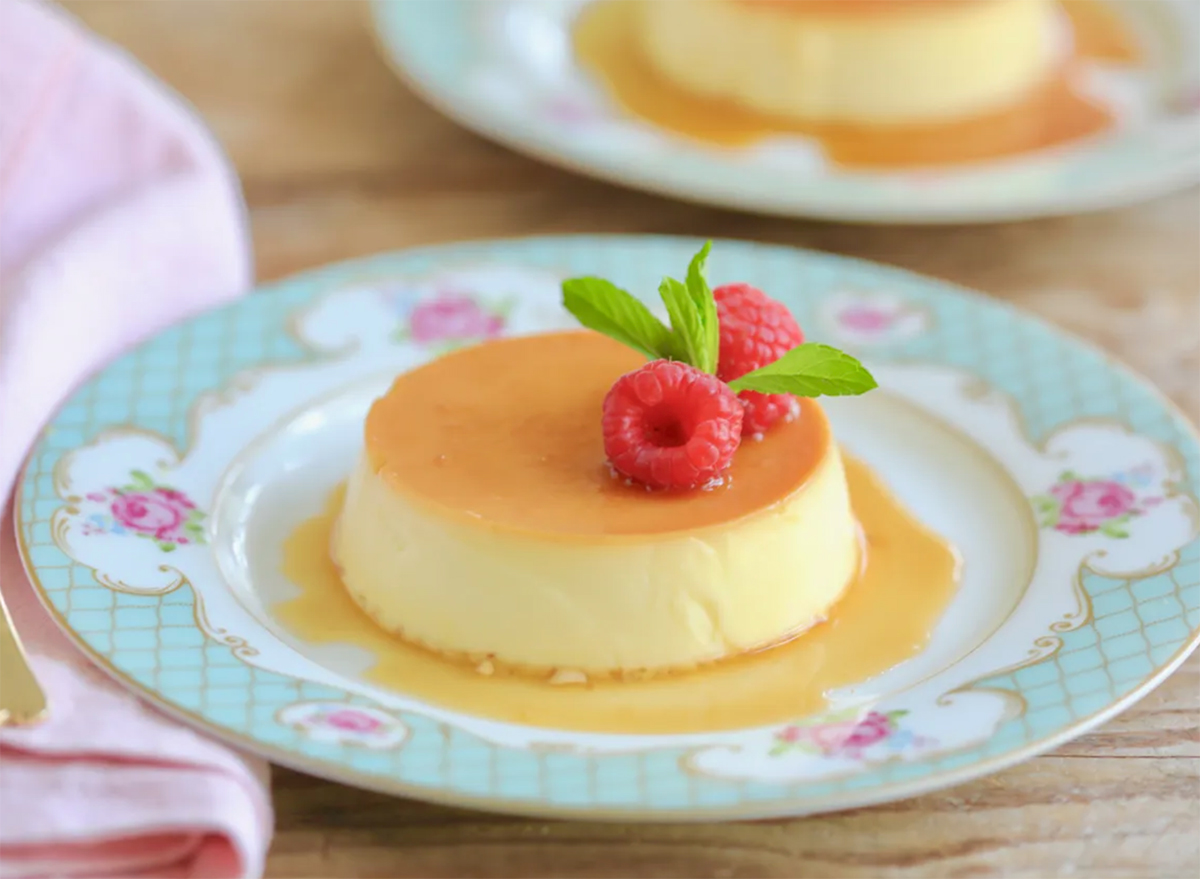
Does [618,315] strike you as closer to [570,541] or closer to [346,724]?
[570,541]

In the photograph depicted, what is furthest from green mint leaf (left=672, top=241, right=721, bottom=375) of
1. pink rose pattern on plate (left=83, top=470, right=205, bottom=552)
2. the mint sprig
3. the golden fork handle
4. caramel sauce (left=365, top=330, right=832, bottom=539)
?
the golden fork handle

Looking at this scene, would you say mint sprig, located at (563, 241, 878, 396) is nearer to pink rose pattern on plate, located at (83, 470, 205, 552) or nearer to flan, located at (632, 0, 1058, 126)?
pink rose pattern on plate, located at (83, 470, 205, 552)

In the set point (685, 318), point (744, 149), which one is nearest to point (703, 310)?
point (685, 318)

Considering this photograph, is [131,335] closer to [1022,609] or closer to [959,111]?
[1022,609]

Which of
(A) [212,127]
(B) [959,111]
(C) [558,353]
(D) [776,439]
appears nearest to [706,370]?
(D) [776,439]

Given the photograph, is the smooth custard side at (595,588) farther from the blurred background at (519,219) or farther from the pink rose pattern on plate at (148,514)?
the blurred background at (519,219)

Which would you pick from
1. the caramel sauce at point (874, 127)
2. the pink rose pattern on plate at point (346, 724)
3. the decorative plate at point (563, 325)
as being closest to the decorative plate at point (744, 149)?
the caramel sauce at point (874, 127)
